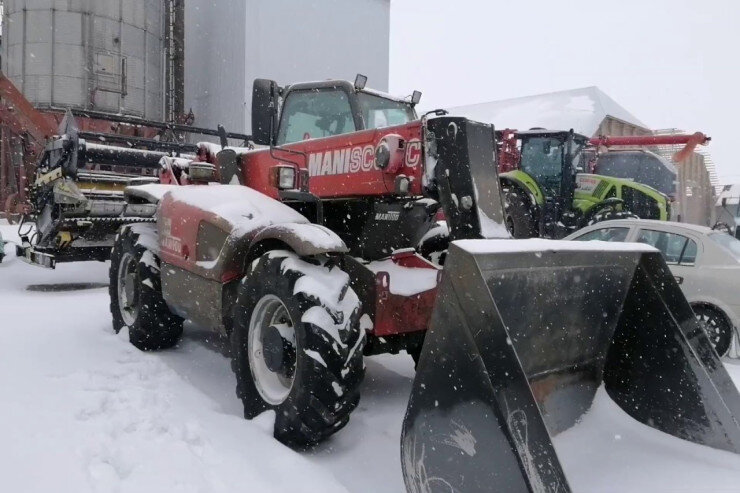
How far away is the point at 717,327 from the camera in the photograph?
5.99 meters

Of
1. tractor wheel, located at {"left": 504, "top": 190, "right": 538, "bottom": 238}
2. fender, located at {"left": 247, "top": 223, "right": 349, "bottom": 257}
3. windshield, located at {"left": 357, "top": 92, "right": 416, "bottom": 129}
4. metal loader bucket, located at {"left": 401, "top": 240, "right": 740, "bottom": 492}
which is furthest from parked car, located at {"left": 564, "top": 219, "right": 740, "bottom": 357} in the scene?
tractor wheel, located at {"left": 504, "top": 190, "right": 538, "bottom": 238}

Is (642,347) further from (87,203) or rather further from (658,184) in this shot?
(658,184)

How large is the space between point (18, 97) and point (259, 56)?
8023 millimetres

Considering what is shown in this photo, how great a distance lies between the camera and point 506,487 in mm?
2100

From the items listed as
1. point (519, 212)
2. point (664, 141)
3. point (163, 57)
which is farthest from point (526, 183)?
point (163, 57)

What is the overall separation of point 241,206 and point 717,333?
198 inches

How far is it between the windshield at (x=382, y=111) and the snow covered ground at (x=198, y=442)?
6.67ft

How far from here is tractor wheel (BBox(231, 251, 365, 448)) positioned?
9.75 ft

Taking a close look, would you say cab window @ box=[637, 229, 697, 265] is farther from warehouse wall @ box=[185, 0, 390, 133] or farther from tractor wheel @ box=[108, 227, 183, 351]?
warehouse wall @ box=[185, 0, 390, 133]

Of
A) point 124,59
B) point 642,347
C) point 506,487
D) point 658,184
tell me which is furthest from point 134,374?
point 658,184

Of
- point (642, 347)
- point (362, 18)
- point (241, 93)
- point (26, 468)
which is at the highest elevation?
point (362, 18)

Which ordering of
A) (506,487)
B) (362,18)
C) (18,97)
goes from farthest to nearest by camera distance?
(362,18) < (18,97) < (506,487)

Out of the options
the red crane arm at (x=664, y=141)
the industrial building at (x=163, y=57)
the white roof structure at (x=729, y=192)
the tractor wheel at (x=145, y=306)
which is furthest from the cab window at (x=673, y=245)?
the white roof structure at (x=729, y=192)

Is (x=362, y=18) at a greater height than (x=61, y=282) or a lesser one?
greater
